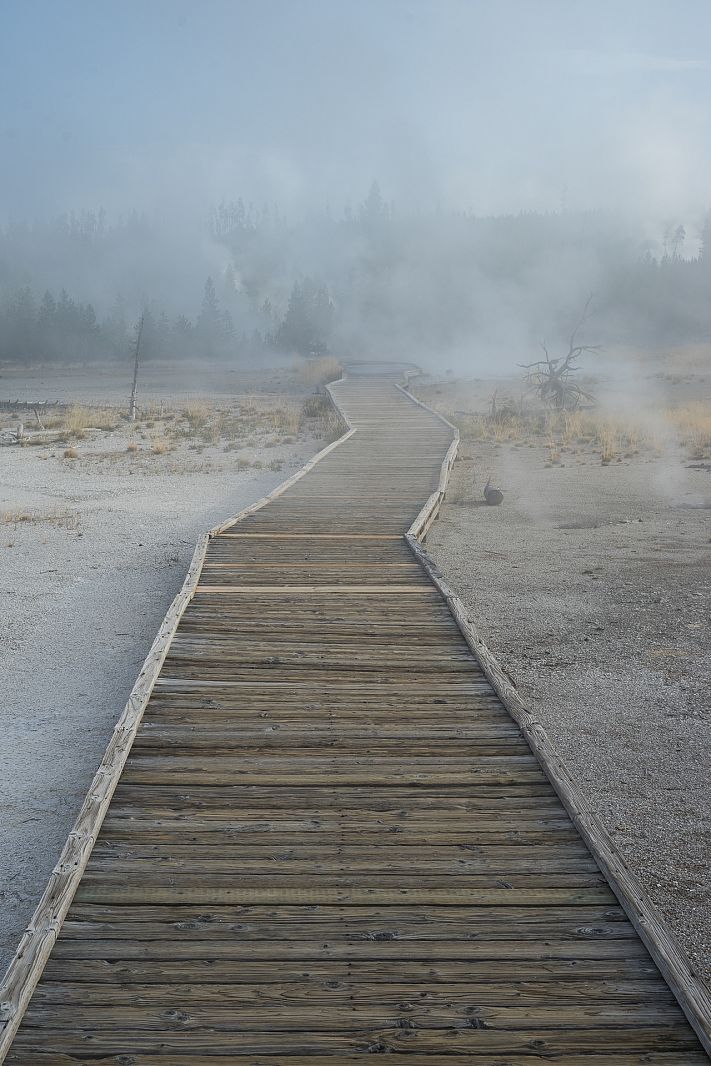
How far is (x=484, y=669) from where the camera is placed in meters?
5.33

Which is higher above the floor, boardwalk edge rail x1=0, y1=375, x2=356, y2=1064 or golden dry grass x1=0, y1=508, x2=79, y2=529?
boardwalk edge rail x1=0, y1=375, x2=356, y2=1064

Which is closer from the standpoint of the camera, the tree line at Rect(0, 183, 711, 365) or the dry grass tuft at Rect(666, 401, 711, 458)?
the dry grass tuft at Rect(666, 401, 711, 458)

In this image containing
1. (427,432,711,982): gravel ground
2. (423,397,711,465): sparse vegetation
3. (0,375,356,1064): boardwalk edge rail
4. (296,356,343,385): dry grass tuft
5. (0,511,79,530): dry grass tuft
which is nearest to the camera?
(0,375,356,1064): boardwalk edge rail

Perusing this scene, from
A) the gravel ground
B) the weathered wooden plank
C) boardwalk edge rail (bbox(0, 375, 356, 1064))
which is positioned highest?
the weathered wooden plank

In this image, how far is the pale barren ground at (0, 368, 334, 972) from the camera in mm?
4801

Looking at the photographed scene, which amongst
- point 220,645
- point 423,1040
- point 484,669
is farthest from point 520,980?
point 220,645

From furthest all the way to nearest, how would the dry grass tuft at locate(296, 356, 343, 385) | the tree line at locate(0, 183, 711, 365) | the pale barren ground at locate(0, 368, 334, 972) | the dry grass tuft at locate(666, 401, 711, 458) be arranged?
the tree line at locate(0, 183, 711, 365) < the dry grass tuft at locate(296, 356, 343, 385) < the dry grass tuft at locate(666, 401, 711, 458) < the pale barren ground at locate(0, 368, 334, 972)

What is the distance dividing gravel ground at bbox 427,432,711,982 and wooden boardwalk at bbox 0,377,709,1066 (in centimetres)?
67

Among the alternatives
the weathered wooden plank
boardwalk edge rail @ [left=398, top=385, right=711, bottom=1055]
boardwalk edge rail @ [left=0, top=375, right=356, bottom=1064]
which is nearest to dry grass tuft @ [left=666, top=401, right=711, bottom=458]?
boardwalk edge rail @ [left=398, top=385, right=711, bottom=1055]

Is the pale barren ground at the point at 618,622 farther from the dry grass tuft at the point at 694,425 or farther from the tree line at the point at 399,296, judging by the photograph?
the tree line at the point at 399,296

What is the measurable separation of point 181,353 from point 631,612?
56745mm

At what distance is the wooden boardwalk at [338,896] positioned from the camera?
8.55ft

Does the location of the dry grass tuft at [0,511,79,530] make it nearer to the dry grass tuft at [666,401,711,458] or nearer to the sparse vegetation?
the sparse vegetation

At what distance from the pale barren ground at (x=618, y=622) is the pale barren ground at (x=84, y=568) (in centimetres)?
281
